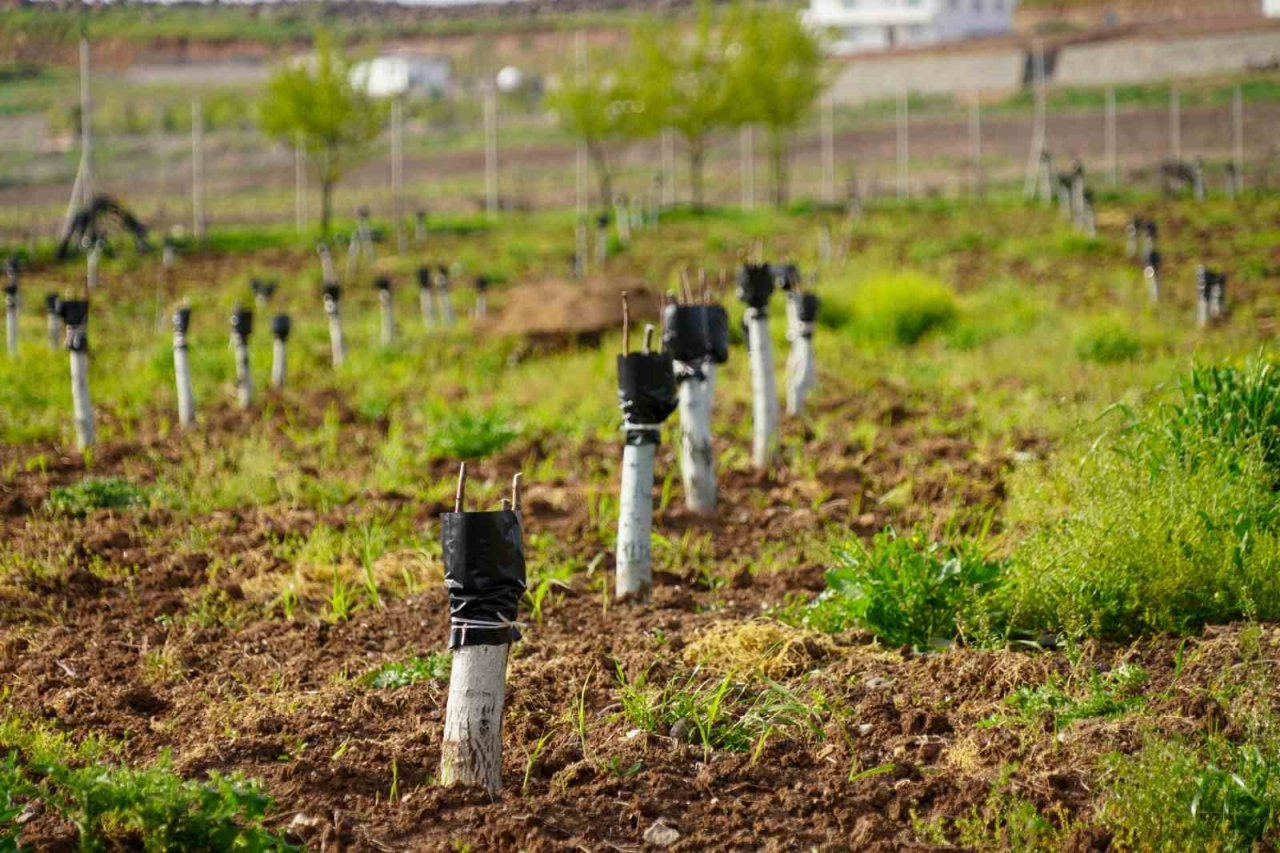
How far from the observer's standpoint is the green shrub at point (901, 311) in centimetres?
1227

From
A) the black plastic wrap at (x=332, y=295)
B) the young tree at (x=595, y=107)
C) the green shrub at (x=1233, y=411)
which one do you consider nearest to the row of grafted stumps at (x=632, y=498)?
the green shrub at (x=1233, y=411)

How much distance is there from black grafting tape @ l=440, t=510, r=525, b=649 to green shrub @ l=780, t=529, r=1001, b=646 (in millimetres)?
1515

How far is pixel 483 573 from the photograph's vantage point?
11.9 ft

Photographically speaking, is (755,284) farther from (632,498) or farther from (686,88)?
(686,88)

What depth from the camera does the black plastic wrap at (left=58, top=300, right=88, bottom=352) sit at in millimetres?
8070

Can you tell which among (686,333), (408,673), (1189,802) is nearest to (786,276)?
(686,333)

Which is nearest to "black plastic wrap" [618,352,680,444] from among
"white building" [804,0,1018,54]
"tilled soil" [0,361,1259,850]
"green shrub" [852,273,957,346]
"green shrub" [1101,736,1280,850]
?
"tilled soil" [0,361,1259,850]

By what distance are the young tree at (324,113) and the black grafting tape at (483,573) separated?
22185mm

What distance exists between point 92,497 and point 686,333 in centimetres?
292

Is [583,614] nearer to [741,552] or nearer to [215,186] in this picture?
[741,552]

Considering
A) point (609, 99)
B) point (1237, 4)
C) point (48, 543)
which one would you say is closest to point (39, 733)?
point (48, 543)

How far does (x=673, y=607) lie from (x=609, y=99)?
26.1 meters

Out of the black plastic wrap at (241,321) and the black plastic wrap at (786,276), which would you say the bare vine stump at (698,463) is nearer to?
the black plastic wrap at (786,276)

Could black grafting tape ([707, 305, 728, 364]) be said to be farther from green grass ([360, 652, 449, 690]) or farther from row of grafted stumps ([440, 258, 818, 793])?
green grass ([360, 652, 449, 690])
